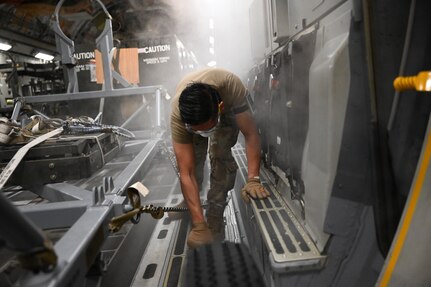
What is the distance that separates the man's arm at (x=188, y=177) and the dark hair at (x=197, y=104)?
0.35 m

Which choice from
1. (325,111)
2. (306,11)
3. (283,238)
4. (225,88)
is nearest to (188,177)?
(225,88)

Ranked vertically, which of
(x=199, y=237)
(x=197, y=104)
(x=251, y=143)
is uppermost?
(x=197, y=104)

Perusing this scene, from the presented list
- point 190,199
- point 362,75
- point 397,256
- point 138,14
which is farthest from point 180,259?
point 138,14

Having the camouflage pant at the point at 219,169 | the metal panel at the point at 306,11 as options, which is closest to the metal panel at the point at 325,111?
the metal panel at the point at 306,11

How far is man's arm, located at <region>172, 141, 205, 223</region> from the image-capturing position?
6.84 ft

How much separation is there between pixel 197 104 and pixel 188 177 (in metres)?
0.59

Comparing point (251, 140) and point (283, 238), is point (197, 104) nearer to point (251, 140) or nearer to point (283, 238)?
point (251, 140)

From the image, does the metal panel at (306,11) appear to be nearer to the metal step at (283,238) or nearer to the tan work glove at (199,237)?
the metal step at (283,238)

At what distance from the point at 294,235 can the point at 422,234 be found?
72 centimetres

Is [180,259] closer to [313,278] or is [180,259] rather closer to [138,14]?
[313,278]

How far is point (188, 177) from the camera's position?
2.14 meters

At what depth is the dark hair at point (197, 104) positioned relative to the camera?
1.77 metres

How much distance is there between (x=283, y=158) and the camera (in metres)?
2.30

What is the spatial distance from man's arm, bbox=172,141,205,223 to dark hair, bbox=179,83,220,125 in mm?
350
